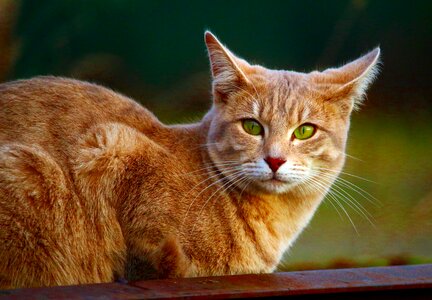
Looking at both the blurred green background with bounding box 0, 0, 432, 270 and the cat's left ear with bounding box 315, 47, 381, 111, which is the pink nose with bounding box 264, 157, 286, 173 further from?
the blurred green background with bounding box 0, 0, 432, 270

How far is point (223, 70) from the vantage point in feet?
11.6

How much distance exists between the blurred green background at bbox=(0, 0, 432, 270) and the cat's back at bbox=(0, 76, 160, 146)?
0.32 metres

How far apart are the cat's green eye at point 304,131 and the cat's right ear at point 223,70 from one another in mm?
321

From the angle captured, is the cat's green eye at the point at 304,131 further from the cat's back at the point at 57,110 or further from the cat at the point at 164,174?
the cat's back at the point at 57,110

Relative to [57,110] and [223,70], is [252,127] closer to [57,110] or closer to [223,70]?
[223,70]

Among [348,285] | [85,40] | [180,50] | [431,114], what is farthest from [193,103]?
[348,285]

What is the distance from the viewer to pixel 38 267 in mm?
3121

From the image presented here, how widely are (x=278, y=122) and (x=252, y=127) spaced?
0.43 ft

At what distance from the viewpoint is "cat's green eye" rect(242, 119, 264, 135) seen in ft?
11.5

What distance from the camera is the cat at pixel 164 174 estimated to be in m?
3.18

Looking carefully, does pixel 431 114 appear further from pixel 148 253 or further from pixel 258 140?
pixel 148 253

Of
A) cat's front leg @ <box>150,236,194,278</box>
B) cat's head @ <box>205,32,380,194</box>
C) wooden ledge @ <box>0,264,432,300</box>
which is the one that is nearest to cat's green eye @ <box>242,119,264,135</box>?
cat's head @ <box>205,32,380,194</box>

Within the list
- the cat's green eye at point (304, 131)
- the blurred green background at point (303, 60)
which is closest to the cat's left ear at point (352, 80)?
the cat's green eye at point (304, 131)

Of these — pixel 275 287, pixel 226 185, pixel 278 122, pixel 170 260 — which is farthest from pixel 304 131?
pixel 275 287
